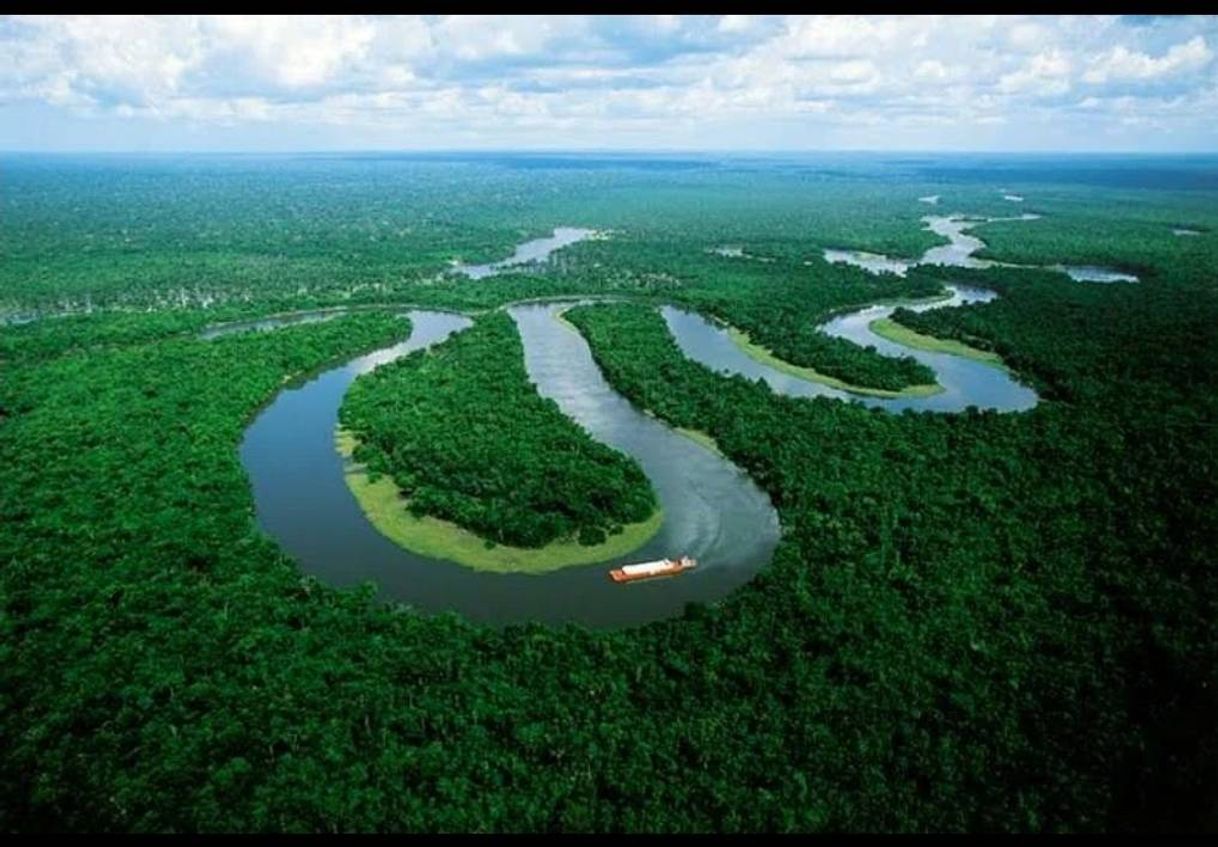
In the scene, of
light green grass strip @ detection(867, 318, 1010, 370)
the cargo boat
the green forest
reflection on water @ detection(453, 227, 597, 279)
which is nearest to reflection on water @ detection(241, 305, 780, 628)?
the cargo boat

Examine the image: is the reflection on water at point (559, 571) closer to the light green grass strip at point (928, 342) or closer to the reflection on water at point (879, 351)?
the reflection on water at point (879, 351)

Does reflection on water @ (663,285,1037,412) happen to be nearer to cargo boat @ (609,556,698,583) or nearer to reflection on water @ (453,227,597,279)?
cargo boat @ (609,556,698,583)

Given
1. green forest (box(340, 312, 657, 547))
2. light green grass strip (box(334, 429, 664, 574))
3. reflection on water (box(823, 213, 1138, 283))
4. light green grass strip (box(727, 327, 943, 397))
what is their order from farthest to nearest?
1. reflection on water (box(823, 213, 1138, 283))
2. light green grass strip (box(727, 327, 943, 397))
3. green forest (box(340, 312, 657, 547))
4. light green grass strip (box(334, 429, 664, 574))

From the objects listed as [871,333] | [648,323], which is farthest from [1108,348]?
[648,323]

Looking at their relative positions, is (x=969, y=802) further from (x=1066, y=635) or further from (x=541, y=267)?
(x=541, y=267)

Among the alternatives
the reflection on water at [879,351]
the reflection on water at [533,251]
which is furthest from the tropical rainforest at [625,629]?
the reflection on water at [533,251]

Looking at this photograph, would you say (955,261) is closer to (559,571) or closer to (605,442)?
(605,442)

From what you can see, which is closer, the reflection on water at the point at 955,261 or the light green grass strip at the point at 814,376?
the light green grass strip at the point at 814,376
